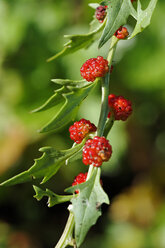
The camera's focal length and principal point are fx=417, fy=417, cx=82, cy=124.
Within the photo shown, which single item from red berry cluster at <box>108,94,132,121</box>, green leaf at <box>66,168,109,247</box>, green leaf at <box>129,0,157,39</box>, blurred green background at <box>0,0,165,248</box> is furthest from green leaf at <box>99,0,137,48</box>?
blurred green background at <box>0,0,165,248</box>

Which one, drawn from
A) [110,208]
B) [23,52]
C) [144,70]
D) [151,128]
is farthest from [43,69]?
[110,208]

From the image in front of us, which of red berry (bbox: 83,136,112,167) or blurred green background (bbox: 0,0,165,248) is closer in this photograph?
red berry (bbox: 83,136,112,167)

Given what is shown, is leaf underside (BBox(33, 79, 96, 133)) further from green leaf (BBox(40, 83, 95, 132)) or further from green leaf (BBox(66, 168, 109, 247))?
green leaf (BBox(66, 168, 109, 247))

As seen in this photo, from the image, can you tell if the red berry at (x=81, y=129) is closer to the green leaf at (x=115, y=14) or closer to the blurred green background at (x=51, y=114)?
the green leaf at (x=115, y=14)

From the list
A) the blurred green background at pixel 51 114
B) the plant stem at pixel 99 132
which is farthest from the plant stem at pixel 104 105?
the blurred green background at pixel 51 114

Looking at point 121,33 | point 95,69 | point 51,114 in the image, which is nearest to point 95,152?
point 95,69

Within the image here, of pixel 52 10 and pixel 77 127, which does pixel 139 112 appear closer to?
pixel 52 10

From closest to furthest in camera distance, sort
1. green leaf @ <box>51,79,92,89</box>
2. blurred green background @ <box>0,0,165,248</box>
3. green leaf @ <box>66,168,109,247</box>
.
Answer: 1. green leaf @ <box>66,168,109,247</box>
2. green leaf @ <box>51,79,92,89</box>
3. blurred green background @ <box>0,0,165,248</box>

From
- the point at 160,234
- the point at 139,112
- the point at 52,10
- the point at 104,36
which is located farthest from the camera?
the point at 139,112
